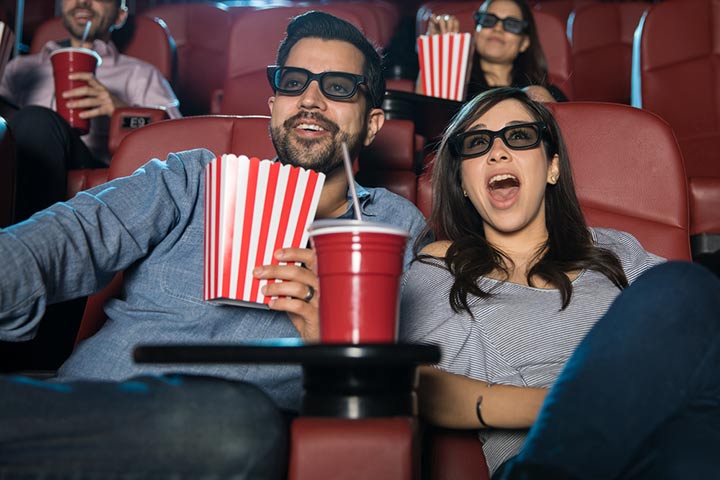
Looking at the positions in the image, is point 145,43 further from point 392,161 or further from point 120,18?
point 392,161

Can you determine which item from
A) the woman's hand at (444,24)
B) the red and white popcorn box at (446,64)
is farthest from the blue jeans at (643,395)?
the woman's hand at (444,24)

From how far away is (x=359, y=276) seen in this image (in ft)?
2.60

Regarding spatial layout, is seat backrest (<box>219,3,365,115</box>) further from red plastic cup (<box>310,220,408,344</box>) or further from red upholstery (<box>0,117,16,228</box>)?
red plastic cup (<box>310,220,408,344</box>)

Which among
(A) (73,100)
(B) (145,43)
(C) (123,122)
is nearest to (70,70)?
(A) (73,100)

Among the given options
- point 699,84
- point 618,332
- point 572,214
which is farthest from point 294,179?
point 699,84

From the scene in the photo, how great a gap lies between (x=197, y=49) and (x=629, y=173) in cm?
245

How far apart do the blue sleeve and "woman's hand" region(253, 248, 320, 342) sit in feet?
0.89

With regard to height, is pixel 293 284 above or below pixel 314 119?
below

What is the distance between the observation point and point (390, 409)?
86 cm

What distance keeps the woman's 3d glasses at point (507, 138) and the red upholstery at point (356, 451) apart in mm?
631

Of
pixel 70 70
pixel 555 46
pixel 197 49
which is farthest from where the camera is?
pixel 197 49

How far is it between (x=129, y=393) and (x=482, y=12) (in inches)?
76.1

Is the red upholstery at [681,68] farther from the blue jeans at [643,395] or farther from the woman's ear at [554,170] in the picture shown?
the blue jeans at [643,395]

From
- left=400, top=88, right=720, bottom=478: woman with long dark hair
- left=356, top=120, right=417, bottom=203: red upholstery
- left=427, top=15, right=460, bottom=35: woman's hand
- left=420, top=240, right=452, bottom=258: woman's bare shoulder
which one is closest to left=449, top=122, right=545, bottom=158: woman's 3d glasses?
left=400, top=88, right=720, bottom=478: woman with long dark hair
